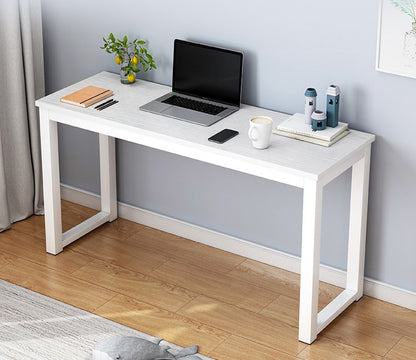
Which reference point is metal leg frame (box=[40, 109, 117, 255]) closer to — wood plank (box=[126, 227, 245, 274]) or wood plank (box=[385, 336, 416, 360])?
wood plank (box=[126, 227, 245, 274])

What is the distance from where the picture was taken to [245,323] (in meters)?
3.27

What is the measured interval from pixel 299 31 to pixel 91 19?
102 cm

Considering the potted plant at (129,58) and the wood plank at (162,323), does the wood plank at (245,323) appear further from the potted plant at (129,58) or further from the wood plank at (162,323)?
the potted plant at (129,58)

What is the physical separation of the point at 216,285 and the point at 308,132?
0.81 meters

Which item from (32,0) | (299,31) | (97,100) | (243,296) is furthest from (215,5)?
(243,296)

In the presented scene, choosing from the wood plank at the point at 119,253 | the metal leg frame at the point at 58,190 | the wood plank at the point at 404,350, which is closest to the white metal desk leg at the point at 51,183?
the metal leg frame at the point at 58,190

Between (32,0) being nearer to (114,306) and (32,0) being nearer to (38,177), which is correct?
(38,177)

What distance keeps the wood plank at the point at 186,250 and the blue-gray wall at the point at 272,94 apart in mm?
103

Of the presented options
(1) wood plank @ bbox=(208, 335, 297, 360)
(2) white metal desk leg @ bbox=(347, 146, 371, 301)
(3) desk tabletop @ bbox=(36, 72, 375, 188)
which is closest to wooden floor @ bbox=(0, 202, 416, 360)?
(1) wood plank @ bbox=(208, 335, 297, 360)

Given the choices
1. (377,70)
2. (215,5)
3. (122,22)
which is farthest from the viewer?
(122,22)

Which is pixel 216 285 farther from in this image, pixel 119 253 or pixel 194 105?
pixel 194 105

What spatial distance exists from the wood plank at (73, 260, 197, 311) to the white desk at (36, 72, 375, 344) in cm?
24

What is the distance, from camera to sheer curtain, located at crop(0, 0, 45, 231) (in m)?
3.72

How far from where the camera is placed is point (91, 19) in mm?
3746
